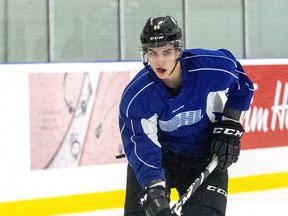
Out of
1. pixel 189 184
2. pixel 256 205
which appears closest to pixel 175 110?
pixel 189 184

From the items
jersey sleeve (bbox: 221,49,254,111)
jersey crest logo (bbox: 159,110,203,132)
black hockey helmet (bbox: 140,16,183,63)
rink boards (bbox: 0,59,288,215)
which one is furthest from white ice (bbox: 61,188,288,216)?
black hockey helmet (bbox: 140,16,183,63)

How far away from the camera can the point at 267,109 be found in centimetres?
507

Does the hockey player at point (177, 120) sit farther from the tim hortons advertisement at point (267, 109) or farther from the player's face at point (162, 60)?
the tim hortons advertisement at point (267, 109)

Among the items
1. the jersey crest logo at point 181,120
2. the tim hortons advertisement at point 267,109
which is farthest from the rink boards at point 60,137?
the jersey crest logo at point 181,120

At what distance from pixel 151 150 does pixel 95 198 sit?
1955mm

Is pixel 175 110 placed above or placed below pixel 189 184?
above

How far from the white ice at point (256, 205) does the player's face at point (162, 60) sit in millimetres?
1979

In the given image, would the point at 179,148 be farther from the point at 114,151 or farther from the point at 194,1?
the point at 194,1

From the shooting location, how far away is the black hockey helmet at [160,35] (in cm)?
221

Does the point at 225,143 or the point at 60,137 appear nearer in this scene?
the point at 225,143

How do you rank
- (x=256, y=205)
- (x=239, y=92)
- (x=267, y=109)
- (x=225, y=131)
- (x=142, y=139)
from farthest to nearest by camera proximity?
(x=267, y=109), (x=256, y=205), (x=239, y=92), (x=225, y=131), (x=142, y=139)

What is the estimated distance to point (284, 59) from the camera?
5.20m

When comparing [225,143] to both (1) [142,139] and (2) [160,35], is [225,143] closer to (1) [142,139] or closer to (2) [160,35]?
(1) [142,139]

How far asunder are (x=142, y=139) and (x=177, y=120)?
0.47ft
